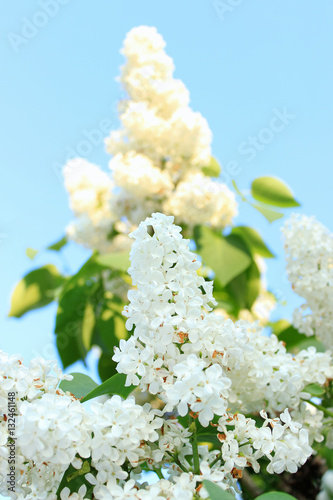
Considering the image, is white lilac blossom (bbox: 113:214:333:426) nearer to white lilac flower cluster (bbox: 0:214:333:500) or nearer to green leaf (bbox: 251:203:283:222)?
white lilac flower cluster (bbox: 0:214:333:500)

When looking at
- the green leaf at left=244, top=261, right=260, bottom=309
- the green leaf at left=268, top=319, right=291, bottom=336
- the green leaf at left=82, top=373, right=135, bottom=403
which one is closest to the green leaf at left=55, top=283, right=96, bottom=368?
the green leaf at left=244, top=261, right=260, bottom=309

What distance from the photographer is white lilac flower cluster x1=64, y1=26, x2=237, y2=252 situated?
1.73 meters

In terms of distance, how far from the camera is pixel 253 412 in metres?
0.88

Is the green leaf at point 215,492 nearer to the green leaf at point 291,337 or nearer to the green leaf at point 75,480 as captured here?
the green leaf at point 75,480

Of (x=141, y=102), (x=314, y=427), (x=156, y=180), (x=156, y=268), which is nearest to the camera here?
(x=156, y=268)

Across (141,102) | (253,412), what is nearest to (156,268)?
(253,412)

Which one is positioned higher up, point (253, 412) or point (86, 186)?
point (253, 412)

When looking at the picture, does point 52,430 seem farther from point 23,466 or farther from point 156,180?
point 156,180

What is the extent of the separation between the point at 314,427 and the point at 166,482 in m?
0.41

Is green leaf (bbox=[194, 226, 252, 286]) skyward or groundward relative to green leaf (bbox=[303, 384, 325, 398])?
groundward

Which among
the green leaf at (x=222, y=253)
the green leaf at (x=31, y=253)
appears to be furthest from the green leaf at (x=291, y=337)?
the green leaf at (x=31, y=253)

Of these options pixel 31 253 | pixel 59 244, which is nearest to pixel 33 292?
pixel 31 253

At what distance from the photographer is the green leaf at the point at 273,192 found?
A: 1.66 meters

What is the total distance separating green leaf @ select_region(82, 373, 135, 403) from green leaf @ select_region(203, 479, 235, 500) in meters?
0.18
